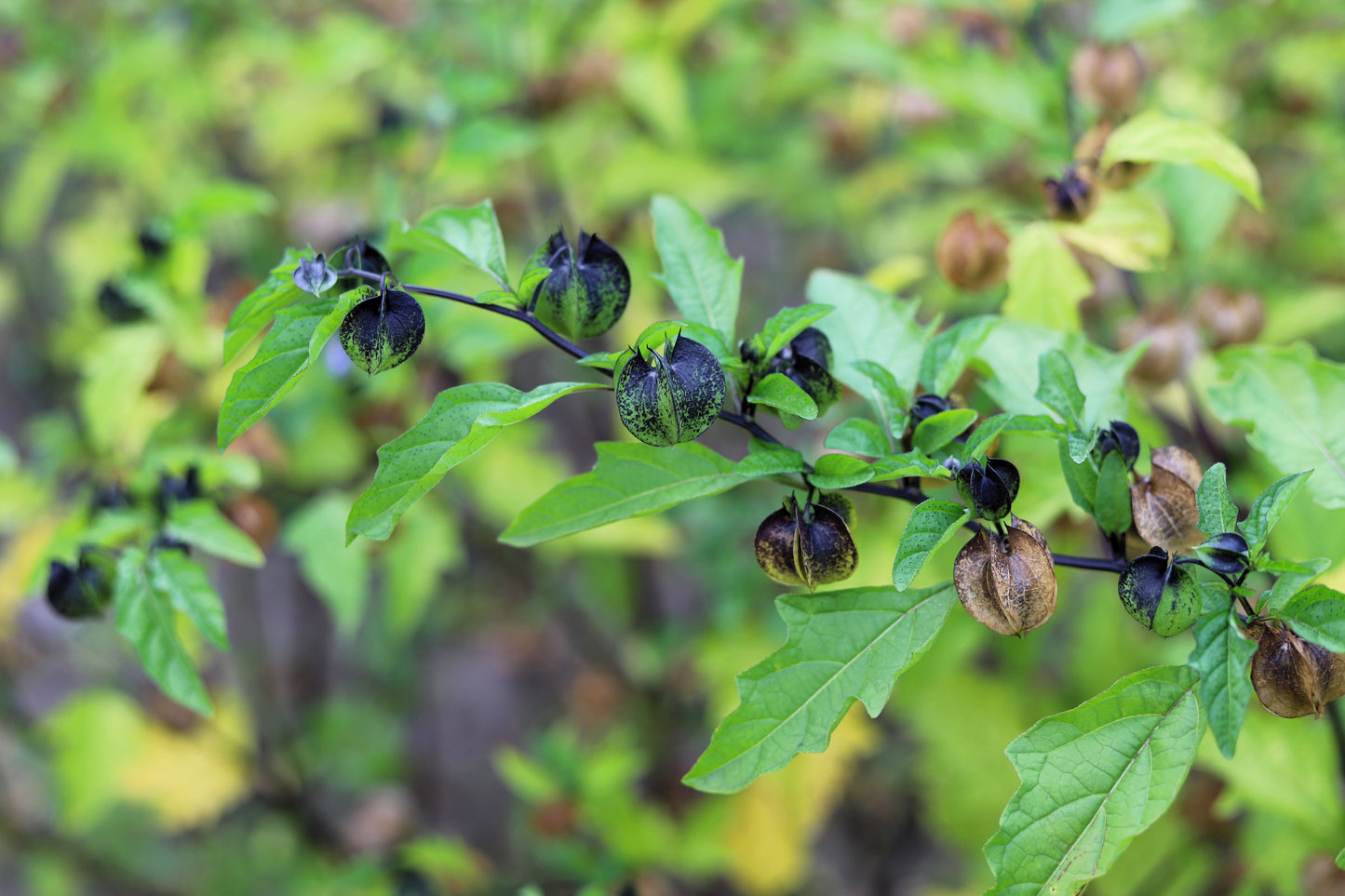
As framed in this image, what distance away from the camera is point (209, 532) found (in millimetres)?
976

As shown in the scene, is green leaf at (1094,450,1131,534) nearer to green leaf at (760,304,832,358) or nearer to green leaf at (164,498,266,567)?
green leaf at (760,304,832,358)

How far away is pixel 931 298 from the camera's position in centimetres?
237

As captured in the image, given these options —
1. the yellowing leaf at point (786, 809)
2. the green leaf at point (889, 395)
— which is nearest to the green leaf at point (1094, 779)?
the green leaf at point (889, 395)

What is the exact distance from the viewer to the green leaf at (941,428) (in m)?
0.74

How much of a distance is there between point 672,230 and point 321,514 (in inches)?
33.5

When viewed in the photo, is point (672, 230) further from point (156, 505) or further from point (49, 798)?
point (49, 798)

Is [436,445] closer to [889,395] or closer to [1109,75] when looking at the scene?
[889,395]

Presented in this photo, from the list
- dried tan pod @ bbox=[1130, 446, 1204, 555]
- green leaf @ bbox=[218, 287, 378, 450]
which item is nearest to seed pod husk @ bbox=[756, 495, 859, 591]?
dried tan pod @ bbox=[1130, 446, 1204, 555]

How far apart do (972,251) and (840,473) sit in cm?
55

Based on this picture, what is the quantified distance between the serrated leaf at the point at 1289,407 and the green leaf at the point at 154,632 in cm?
97

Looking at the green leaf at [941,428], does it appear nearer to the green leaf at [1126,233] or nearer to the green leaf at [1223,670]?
the green leaf at [1223,670]

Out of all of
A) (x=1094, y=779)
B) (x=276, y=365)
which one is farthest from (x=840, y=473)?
(x=276, y=365)

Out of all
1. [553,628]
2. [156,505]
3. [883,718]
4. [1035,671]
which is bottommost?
[553,628]

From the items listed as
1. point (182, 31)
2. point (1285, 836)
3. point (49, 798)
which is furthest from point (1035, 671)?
point (49, 798)
